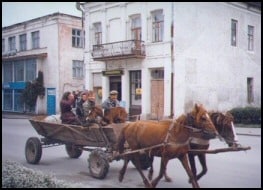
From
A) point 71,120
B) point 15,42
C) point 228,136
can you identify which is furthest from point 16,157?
point 15,42

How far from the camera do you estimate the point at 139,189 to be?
7066 mm

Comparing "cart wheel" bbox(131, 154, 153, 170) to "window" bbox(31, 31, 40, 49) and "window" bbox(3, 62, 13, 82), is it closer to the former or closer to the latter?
"window" bbox(3, 62, 13, 82)

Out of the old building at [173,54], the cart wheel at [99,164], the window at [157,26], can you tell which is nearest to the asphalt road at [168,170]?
the cart wheel at [99,164]

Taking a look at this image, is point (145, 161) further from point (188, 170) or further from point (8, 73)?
point (8, 73)

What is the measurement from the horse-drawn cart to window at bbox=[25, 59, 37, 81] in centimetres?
1283

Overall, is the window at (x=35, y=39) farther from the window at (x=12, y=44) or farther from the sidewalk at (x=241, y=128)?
the sidewalk at (x=241, y=128)

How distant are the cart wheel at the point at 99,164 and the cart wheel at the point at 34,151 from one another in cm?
199

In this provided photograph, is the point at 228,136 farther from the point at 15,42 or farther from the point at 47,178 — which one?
the point at 15,42

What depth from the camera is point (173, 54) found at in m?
22.1

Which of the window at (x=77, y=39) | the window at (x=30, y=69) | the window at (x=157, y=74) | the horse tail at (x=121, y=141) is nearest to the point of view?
the horse tail at (x=121, y=141)

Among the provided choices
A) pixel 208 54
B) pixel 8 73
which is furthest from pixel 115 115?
pixel 208 54

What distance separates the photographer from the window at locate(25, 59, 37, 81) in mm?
22766

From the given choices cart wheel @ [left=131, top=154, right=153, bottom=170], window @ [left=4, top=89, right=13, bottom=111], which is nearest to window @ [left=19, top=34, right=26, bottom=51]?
window @ [left=4, top=89, right=13, bottom=111]

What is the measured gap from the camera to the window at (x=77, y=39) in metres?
29.6
